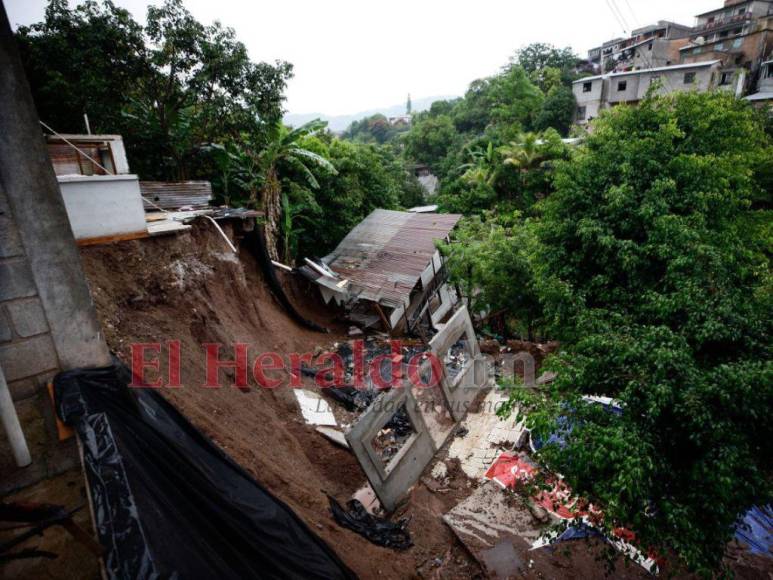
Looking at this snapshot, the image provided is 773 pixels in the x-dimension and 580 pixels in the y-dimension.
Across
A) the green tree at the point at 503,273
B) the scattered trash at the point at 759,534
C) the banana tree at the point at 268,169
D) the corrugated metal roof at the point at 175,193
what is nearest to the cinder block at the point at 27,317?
the green tree at the point at 503,273

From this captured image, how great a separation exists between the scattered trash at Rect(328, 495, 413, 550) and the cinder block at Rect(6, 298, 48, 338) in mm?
4338

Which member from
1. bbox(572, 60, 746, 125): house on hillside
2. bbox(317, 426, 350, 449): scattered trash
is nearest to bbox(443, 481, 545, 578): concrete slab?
bbox(317, 426, 350, 449): scattered trash

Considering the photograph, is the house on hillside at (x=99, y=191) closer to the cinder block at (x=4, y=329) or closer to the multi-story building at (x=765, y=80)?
the cinder block at (x=4, y=329)

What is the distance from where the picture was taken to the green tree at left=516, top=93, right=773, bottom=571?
344 cm

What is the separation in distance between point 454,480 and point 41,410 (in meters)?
6.02

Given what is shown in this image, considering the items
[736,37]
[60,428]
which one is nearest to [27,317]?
[60,428]

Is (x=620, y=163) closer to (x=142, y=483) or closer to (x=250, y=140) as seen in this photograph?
(x=142, y=483)

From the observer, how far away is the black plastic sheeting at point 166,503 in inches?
80.6

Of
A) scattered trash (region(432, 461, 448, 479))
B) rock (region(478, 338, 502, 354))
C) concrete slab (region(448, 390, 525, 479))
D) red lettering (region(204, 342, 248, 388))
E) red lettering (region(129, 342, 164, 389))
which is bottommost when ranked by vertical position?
scattered trash (region(432, 461, 448, 479))

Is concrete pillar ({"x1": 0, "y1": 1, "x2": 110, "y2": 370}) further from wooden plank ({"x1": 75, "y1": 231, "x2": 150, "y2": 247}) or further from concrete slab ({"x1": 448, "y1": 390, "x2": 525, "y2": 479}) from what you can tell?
concrete slab ({"x1": 448, "y1": 390, "x2": 525, "y2": 479})

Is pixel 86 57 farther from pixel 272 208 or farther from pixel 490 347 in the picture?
pixel 490 347

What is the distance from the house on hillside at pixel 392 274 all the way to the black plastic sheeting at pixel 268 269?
1.54m

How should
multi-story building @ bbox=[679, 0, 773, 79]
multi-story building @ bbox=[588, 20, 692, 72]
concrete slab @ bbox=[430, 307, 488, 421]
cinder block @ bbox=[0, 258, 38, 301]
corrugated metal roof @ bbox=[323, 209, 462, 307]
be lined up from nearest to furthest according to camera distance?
1. cinder block @ bbox=[0, 258, 38, 301]
2. concrete slab @ bbox=[430, 307, 488, 421]
3. corrugated metal roof @ bbox=[323, 209, 462, 307]
4. multi-story building @ bbox=[679, 0, 773, 79]
5. multi-story building @ bbox=[588, 20, 692, 72]

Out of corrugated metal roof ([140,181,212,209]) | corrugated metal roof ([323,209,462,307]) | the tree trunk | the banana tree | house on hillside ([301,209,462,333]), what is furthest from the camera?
the tree trunk
